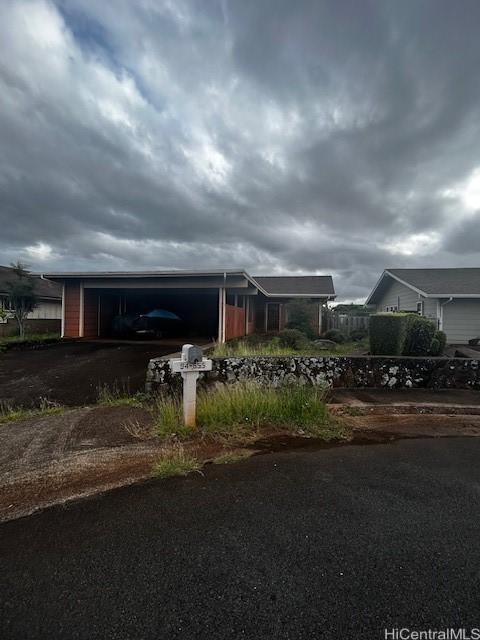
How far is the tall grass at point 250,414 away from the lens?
389 centimetres

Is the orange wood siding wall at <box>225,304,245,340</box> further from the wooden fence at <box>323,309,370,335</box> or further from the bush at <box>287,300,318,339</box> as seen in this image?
the wooden fence at <box>323,309,370,335</box>

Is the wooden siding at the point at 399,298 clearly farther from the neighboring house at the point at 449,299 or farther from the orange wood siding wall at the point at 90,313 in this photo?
the orange wood siding wall at the point at 90,313

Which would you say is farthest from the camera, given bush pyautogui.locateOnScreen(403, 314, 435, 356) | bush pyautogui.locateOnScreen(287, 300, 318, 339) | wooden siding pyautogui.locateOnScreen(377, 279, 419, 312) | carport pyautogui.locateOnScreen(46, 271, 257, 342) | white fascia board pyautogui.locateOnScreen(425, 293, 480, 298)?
wooden siding pyautogui.locateOnScreen(377, 279, 419, 312)

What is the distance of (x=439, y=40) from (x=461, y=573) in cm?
947

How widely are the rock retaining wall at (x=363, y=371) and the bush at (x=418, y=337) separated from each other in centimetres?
259

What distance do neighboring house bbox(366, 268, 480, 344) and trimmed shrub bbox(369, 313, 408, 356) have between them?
6604 millimetres

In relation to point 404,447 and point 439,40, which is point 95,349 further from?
point 439,40

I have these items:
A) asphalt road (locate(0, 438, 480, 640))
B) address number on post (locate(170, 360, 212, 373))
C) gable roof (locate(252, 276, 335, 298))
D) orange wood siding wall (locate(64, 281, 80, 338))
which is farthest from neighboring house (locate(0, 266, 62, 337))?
asphalt road (locate(0, 438, 480, 640))

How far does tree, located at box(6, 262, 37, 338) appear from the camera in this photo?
42.4 ft

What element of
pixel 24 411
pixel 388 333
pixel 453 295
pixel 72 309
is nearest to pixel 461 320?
pixel 453 295

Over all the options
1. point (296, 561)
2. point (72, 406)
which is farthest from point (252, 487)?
point (72, 406)

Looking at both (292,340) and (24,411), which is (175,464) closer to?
(24,411)

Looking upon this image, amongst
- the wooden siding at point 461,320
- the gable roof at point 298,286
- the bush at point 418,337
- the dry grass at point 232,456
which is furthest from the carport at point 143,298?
the wooden siding at point 461,320

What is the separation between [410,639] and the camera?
135 cm
